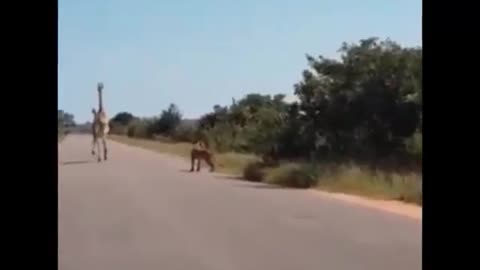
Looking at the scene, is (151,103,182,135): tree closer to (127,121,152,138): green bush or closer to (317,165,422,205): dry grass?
(127,121,152,138): green bush

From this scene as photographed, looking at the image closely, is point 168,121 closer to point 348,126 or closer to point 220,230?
point 348,126

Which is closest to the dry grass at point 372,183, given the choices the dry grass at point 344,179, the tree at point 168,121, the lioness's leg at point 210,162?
the dry grass at point 344,179

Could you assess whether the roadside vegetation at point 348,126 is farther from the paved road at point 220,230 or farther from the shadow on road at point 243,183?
the paved road at point 220,230

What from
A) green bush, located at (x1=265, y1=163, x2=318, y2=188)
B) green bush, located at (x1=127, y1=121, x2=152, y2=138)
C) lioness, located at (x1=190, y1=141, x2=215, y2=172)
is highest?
green bush, located at (x1=127, y1=121, x2=152, y2=138)

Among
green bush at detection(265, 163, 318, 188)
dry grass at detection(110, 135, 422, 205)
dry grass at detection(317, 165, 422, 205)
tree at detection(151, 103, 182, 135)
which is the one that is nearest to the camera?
dry grass at detection(317, 165, 422, 205)

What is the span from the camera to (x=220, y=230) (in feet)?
33.9

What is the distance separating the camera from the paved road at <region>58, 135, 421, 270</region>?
797 centimetres

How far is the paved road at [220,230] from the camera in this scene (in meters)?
7.97

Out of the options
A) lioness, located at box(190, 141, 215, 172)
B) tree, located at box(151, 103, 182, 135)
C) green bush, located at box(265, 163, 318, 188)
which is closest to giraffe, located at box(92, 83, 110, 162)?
lioness, located at box(190, 141, 215, 172)

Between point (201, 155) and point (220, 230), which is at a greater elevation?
point (201, 155)

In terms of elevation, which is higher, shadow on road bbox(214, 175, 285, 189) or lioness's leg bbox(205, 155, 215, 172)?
lioness's leg bbox(205, 155, 215, 172)

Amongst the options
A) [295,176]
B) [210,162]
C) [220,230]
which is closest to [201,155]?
[210,162]

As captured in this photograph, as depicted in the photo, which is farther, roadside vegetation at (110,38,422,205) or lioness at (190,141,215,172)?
lioness at (190,141,215,172)
